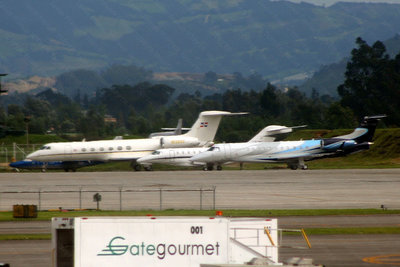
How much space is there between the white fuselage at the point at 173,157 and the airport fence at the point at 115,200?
25331 mm

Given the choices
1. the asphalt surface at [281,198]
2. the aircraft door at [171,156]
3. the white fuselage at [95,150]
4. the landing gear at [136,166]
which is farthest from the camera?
the landing gear at [136,166]

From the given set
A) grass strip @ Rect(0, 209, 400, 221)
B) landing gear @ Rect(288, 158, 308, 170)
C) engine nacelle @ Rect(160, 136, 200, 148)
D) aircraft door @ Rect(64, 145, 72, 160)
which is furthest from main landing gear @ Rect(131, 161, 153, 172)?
grass strip @ Rect(0, 209, 400, 221)

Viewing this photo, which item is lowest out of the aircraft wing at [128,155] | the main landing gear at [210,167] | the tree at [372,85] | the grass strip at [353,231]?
the grass strip at [353,231]

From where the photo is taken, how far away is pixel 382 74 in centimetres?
13950

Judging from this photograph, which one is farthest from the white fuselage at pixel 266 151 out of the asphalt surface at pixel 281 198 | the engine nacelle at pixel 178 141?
the asphalt surface at pixel 281 198

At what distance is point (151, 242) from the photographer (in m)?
16.9

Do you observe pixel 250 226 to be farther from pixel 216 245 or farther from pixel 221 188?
pixel 221 188

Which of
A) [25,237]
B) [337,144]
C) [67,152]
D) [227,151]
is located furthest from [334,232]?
[67,152]

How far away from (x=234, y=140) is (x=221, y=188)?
63953 millimetres

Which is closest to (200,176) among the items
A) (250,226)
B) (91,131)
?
(250,226)

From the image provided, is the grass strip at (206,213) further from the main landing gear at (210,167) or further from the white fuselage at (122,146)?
the main landing gear at (210,167)

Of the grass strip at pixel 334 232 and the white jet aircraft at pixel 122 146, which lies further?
the white jet aircraft at pixel 122 146

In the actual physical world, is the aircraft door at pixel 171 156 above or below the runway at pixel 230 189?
above

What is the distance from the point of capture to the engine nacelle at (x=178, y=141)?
7894cm
